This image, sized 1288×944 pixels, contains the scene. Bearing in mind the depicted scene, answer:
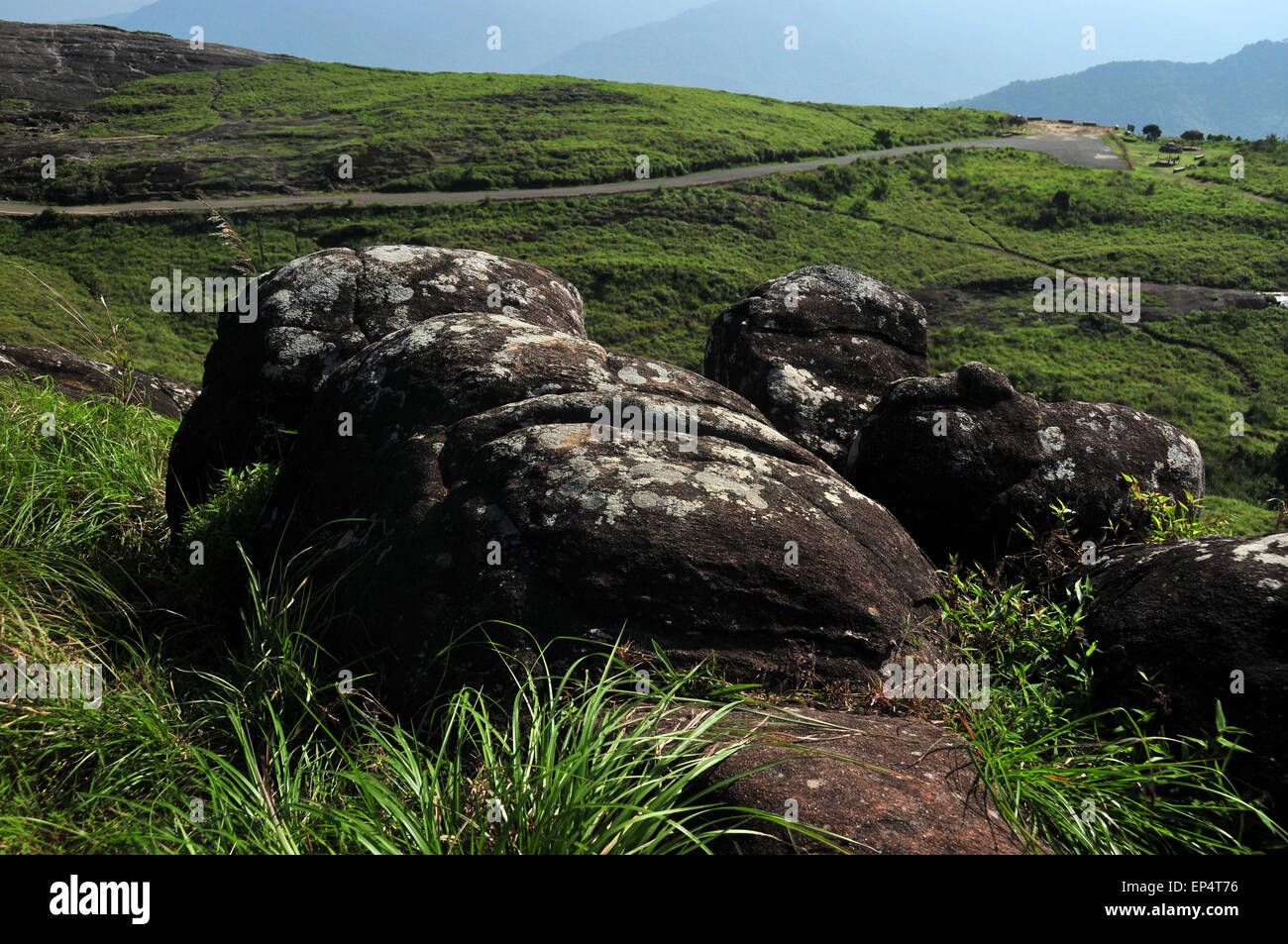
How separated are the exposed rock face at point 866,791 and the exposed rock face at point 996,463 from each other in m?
3.01

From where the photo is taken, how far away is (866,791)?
10.3 ft

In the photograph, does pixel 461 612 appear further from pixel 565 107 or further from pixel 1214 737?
pixel 565 107

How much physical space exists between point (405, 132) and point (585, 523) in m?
96.7

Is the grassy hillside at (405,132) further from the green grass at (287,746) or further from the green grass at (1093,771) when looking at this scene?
the green grass at (1093,771)

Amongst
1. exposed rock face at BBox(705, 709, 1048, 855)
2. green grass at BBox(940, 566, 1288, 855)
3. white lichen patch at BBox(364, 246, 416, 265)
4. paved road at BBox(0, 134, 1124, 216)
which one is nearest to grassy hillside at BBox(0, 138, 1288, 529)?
paved road at BBox(0, 134, 1124, 216)

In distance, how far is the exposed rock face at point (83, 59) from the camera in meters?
96.8

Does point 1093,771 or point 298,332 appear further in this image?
point 298,332

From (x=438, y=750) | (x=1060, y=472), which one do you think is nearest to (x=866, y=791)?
(x=438, y=750)

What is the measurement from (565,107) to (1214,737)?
11152 cm

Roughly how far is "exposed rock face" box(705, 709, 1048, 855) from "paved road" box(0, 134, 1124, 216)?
2872 inches

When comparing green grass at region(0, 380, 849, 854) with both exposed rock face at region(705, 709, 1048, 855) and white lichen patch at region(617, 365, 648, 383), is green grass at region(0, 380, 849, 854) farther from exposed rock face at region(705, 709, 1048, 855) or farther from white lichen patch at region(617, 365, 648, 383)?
white lichen patch at region(617, 365, 648, 383)

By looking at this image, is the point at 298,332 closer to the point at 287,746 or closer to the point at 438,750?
the point at 287,746

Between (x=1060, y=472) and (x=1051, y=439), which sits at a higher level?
(x=1051, y=439)
